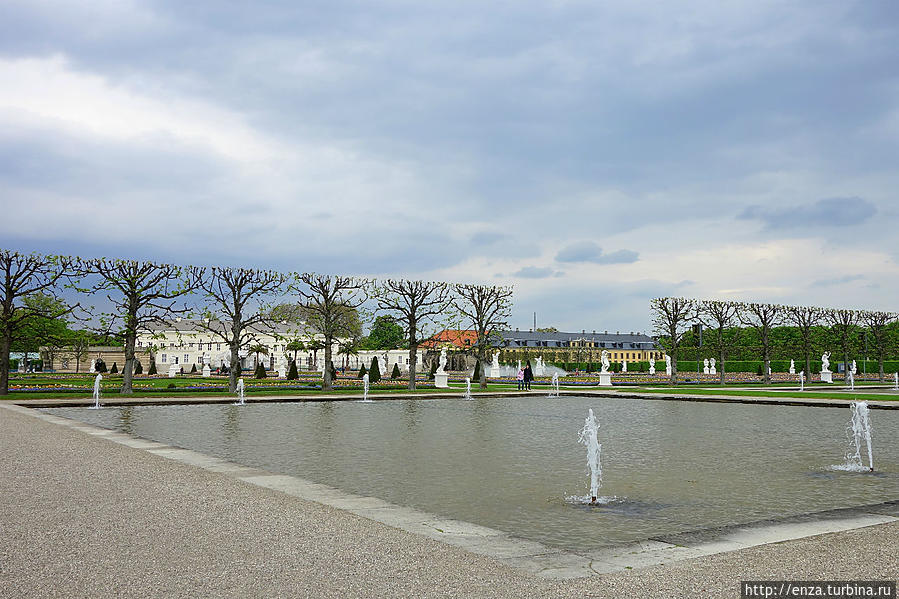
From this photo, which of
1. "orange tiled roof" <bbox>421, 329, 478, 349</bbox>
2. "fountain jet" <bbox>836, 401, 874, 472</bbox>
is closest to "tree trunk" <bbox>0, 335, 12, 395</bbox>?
"orange tiled roof" <bbox>421, 329, 478, 349</bbox>

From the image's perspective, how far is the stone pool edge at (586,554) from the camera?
5.89 meters

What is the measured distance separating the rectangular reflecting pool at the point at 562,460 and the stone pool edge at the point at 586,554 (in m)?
0.62

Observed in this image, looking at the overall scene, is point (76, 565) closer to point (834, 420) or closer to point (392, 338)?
point (834, 420)

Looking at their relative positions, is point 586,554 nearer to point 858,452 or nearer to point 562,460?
point 562,460

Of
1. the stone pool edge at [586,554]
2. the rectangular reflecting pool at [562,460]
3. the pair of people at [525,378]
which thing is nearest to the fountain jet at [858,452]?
the rectangular reflecting pool at [562,460]

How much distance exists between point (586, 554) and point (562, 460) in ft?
23.8

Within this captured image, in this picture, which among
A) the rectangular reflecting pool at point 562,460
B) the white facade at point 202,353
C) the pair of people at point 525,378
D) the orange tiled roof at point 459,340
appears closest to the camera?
the rectangular reflecting pool at point 562,460

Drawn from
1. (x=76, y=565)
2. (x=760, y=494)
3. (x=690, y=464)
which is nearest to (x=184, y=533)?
(x=76, y=565)

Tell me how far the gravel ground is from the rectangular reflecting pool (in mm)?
1572

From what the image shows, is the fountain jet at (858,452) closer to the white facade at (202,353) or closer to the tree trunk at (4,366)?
the tree trunk at (4,366)

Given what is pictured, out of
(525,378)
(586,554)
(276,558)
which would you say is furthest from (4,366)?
(586,554)

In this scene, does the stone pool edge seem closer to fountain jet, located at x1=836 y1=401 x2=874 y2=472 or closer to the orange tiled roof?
fountain jet, located at x1=836 y1=401 x2=874 y2=472

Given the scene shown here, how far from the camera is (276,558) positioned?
19.3 feet

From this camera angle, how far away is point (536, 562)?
19.4 ft
